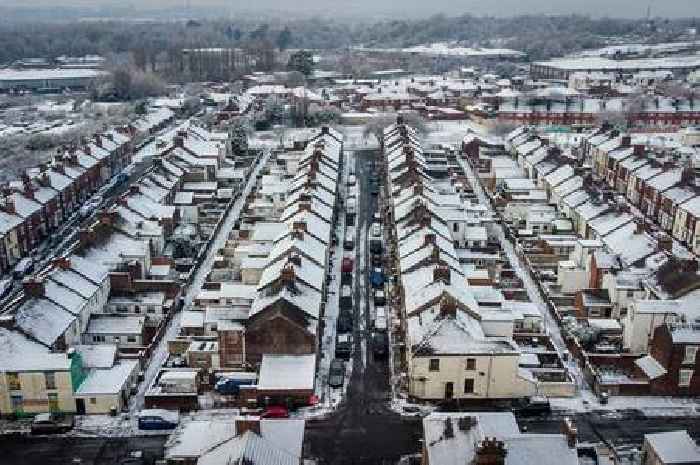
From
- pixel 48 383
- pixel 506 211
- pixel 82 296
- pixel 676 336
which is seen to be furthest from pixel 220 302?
pixel 506 211

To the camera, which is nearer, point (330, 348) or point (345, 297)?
point (330, 348)

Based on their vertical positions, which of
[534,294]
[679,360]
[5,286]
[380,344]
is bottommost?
[380,344]

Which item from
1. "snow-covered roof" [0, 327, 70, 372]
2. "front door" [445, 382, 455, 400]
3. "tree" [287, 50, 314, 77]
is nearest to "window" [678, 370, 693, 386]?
"front door" [445, 382, 455, 400]

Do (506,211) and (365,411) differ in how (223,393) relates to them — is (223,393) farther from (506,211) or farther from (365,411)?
(506,211)

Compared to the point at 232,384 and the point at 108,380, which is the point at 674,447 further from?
the point at 108,380

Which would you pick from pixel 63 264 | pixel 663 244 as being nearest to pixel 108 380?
pixel 63 264

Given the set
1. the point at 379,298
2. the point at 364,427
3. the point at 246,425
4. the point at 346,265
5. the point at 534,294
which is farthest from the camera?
the point at 346,265

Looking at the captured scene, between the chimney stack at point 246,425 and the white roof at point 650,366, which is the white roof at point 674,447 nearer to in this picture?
the white roof at point 650,366

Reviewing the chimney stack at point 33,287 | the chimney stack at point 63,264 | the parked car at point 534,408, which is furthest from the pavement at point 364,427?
the chimney stack at point 63,264

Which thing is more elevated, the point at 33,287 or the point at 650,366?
the point at 33,287
